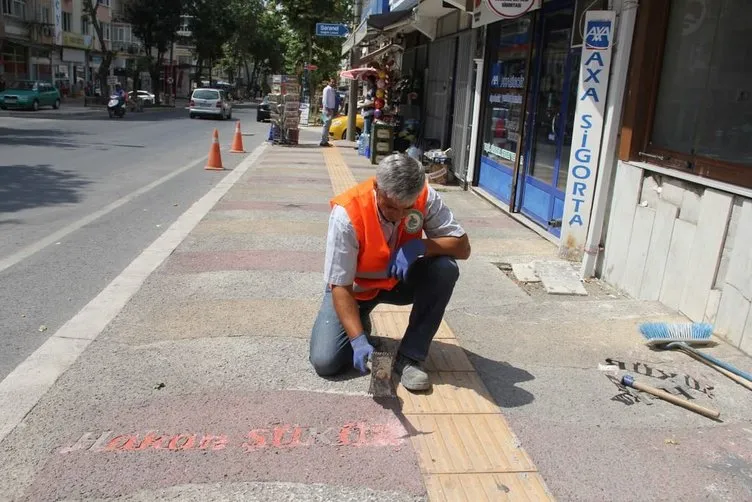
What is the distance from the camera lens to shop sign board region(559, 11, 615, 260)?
232 inches

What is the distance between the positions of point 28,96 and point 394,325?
113 feet

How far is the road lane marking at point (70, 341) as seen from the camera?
3.51 m

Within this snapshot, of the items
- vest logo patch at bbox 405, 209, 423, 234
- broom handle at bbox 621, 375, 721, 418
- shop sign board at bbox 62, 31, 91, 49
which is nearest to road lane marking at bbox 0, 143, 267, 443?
vest logo patch at bbox 405, 209, 423, 234

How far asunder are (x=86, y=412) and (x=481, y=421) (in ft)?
6.65

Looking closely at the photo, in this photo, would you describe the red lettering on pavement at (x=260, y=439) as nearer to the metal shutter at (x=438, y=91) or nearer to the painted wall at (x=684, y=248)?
the painted wall at (x=684, y=248)

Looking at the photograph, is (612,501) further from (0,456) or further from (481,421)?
(0,456)

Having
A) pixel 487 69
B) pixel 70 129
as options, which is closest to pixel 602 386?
pixel 487 69

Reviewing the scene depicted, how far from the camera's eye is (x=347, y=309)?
3523 millimetres

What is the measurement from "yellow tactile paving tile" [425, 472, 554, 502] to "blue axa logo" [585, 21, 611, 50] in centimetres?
421

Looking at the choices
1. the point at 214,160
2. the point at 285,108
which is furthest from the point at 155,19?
the point at 214,160

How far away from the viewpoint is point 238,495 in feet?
9.15

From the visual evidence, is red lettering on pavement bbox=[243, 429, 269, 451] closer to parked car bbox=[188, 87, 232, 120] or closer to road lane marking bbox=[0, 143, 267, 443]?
road lane marking bbox=[0, 143, 267, 443]

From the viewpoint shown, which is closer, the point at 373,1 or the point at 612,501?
the point at 612,501

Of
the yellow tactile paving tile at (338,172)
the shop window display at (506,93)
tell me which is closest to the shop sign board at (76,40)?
the yellow tactile paving tile at (338,172)
